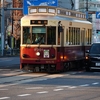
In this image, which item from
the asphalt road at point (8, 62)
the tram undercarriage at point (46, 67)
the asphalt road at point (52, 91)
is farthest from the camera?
the asphalt road at point (8, 62)

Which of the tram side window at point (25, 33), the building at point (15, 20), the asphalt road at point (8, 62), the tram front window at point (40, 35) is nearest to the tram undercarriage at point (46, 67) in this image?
the tram front window at point (40, 35)

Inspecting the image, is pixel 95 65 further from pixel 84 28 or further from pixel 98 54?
pixel 84 28

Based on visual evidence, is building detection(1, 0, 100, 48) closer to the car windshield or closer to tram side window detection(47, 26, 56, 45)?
the car windshield

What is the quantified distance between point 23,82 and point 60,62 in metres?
4.35

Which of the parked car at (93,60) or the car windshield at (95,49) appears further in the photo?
the car windshield at (95,49)

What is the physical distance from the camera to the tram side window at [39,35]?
21172mm

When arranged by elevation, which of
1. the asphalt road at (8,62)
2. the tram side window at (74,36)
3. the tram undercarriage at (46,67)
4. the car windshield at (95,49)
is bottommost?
the asphalt road at (8,62)

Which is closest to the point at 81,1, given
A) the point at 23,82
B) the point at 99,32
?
the point at 99,32

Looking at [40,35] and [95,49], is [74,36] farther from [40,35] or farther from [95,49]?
[40,35]

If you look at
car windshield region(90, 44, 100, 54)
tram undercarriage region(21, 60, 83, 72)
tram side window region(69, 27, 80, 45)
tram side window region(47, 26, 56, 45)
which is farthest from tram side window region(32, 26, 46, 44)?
car windshield region(90, 44, 100, 54)

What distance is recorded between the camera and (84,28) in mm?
25391

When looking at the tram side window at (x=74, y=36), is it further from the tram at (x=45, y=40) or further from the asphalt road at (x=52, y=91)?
the asphalt road at (x=52, y=91)

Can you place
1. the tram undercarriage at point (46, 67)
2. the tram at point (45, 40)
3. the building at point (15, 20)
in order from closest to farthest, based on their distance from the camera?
the tram at point (45, 40), the tram undercarriage at point (46, 67), the building at point (15, 20)

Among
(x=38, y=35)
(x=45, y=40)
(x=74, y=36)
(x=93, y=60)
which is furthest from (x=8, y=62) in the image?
(x=45, y=40)
